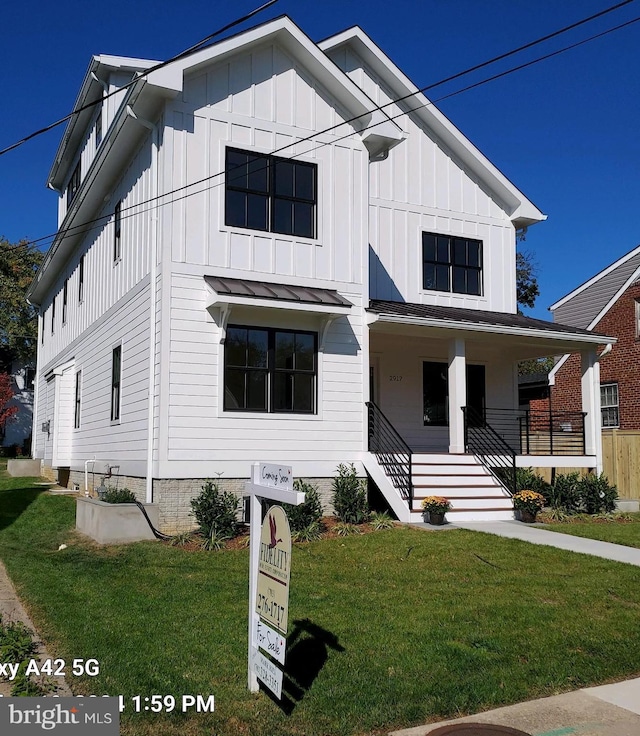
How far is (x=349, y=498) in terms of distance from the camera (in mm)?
12812

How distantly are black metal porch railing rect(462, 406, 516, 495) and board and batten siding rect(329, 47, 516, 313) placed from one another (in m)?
2.98

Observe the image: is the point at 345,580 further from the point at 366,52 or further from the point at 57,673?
the point at 366,52

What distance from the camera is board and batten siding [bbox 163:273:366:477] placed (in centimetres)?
1239

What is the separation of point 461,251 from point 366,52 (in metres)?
5.08

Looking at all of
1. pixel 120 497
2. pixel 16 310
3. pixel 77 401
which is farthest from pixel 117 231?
pixel 16 310

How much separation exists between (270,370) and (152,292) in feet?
7.79

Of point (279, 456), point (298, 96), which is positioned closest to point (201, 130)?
point (298, 96)

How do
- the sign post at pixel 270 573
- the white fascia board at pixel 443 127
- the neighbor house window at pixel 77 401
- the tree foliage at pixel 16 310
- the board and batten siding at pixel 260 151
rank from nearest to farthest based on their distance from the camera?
the sign post at pixel 270 573
the board and batten siding at pixel 260 151
the white fascia board at pixel 443 127
the neighbor house window at pixel 77 401
the tree foliage at pixel 16 310

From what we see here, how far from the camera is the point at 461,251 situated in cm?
1850

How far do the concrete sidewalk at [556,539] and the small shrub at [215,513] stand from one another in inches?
139

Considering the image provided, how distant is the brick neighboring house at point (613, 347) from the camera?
2308 centimetres

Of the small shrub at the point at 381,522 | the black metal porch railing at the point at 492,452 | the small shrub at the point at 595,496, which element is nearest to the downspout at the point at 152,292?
the small shrub at the point at 381,522

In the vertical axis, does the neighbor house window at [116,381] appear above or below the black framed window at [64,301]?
below

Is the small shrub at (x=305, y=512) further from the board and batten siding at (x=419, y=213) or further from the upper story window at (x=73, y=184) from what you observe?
the upper story window at (x=73, y=184)
